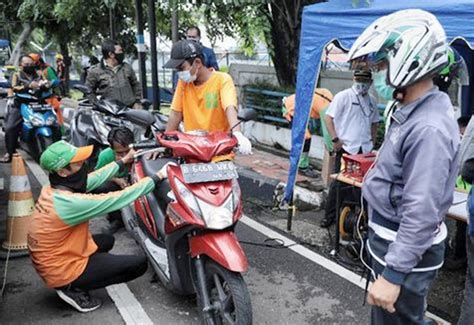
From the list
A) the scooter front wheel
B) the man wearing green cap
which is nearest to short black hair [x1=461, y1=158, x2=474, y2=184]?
the scooter front wheel

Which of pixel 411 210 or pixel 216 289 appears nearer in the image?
pixel 411 210

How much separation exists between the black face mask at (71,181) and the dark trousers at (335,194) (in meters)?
2.23

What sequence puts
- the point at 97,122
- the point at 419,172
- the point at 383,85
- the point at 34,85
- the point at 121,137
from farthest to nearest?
the point at 34,85 → the point at 97,122 → the point at 121,137 → the point at 383,85 → the point at 419,172

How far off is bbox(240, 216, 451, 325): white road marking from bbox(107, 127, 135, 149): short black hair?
1490 mm

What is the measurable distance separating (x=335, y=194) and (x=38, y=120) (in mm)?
4296

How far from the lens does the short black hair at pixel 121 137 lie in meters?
4.54

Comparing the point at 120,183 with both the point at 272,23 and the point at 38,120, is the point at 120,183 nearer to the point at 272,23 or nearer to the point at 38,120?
the point at 38,120

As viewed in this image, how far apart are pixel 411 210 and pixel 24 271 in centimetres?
322

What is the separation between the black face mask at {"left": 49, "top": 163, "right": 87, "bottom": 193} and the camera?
289cm

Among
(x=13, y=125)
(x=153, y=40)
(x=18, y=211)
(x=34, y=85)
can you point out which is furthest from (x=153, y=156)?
(x=153, y=40)

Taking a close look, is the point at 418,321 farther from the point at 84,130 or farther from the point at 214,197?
the point at 84,130

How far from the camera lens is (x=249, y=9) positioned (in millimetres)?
7273

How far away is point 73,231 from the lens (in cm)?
300

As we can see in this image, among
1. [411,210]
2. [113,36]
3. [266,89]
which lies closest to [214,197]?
[411,210]
